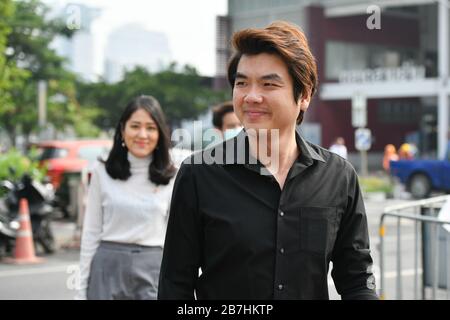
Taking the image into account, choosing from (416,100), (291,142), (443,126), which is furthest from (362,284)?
(416,100)

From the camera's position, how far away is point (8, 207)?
11.3 meters

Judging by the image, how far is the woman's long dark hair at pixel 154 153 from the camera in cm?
426

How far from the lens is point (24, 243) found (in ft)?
35.2

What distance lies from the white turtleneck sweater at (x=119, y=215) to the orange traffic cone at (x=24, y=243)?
22.2 ft

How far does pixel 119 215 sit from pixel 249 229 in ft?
6.22

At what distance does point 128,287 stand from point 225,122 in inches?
80.3

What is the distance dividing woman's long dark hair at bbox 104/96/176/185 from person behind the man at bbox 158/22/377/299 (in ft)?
5.98

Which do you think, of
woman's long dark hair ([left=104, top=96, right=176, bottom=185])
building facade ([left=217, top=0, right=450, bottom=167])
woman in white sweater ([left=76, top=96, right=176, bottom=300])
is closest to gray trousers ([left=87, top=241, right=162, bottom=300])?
woman in white sweater ([left=76, top=96, right=176, bottom=300])

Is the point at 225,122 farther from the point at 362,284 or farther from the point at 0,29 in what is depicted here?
the point at 0,29

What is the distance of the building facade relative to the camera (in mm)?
37562

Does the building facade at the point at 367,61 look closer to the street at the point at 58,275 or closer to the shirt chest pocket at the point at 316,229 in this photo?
the street at the point at 58,275

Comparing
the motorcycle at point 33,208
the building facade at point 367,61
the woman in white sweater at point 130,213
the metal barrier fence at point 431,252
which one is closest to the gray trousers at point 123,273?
the woman in white sweater at point 130,213

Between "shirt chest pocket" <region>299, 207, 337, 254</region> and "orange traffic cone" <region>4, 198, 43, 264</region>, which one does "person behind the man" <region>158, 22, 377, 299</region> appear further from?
"orange traffic cone" <region>4, 198, 43, 264</region>

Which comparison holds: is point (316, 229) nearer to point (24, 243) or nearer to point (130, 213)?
point (130, 213)
